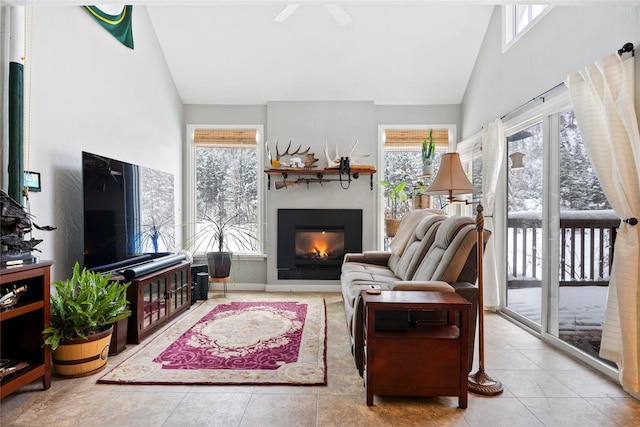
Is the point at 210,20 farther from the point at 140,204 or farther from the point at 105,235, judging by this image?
the point at 105,235

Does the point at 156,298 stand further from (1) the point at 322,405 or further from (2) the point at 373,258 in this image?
(2) the point at 373,258

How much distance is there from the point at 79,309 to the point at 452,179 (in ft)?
8.81

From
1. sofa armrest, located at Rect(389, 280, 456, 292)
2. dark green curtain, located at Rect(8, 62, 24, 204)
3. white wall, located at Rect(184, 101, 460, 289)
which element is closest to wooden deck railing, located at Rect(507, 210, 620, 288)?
sofa armrest, located at Rect(389, 280, 456, 292)

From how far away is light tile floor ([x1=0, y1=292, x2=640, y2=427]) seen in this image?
181 centimetres

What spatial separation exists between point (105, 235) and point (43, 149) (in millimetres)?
755

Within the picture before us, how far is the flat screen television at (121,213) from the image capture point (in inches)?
106

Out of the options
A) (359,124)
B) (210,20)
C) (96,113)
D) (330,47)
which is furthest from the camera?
(359,124)

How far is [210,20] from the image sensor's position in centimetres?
407

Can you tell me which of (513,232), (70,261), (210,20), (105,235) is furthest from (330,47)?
(70,261)

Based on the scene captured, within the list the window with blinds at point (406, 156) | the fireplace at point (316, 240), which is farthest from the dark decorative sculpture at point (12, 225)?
the window with blinds at point (406, 156)

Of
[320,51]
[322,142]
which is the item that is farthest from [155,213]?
[320,51]

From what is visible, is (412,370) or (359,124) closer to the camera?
(412,370)

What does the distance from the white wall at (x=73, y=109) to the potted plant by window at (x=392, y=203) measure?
3.00m

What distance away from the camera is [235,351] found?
2691mm
